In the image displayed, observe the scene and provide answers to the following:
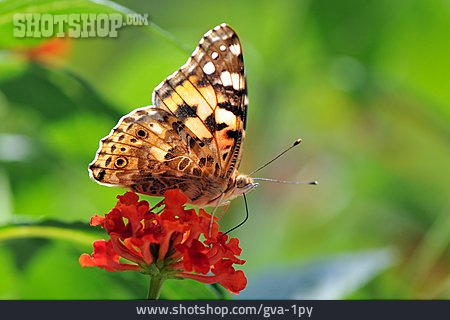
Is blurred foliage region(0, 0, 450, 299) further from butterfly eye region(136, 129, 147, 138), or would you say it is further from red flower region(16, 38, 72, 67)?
butterfly eye region(136, 129, 147, 138)

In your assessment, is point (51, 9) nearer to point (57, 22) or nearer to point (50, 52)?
point (57, 22)

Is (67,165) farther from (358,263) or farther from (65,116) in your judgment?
(358,263)

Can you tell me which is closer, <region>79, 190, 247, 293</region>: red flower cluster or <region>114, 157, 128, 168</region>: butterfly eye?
<region>79, 190, 247, 293</region>: red flower cluster

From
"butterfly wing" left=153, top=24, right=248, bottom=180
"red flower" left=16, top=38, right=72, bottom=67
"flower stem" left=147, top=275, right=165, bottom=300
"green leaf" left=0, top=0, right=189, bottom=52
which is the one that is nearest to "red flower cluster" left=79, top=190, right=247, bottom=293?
"flower stem" left=147, top=275, right=165, bottom=300

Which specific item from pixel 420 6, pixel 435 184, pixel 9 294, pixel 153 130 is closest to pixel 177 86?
pixel 153 130

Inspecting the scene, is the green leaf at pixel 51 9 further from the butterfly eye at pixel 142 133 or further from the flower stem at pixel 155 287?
the flower stem at pixel 155 287

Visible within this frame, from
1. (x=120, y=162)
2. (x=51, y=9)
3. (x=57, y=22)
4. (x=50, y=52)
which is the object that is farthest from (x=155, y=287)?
(x=50, y=52)

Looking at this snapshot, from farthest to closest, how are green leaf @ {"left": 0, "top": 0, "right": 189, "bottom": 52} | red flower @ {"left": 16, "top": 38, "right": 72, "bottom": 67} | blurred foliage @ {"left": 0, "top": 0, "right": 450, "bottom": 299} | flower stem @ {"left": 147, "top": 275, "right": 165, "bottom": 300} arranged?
red flower @ {"left": 16, "top": 38, "right": 72, "bottom": 67}, blurred foliage @ {"left": 0, "top": 0, "right": 450, "bottom": 299}, green leaf @ {"left": 0, "top": 0, "right": 189, "bottom": 52}, flower stem @ {"left": 147, "top": 275, "right": 165, "bottom": 300}
